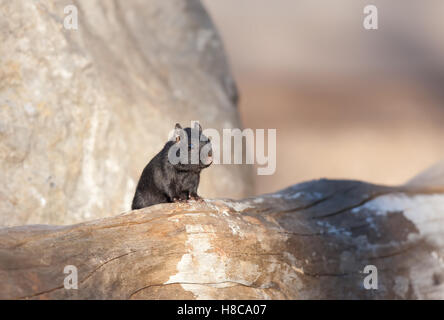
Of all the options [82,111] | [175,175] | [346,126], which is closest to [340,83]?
[346,126]

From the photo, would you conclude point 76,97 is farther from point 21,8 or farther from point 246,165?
point 246,165

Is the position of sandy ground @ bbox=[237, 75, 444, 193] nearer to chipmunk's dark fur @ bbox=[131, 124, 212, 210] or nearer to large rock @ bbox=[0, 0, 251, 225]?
large rock @ bbox=[0, 0, 251, 225]

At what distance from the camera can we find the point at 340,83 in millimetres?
13820

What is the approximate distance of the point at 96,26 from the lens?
22.2 feet

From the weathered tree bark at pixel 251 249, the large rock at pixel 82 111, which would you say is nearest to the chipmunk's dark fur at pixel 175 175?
the weathered tree bark at pixel 251 249

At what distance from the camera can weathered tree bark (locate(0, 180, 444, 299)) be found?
3.72 m

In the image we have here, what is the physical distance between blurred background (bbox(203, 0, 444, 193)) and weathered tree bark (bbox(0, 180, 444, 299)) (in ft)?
18.6

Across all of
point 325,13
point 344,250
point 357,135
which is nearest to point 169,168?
point 344,250

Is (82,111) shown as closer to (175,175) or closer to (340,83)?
(175,175)

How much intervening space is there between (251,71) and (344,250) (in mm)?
10501

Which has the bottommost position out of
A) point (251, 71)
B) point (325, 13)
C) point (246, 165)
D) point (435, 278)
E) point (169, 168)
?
point (435, 278)

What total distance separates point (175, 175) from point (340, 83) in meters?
10.3

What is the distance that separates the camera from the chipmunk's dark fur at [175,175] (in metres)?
4.16


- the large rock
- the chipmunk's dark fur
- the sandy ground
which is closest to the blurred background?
the sandy ground
